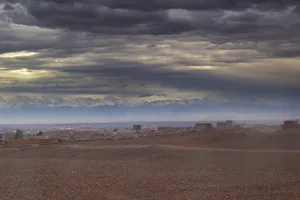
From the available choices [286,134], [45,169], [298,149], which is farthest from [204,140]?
[45,169]

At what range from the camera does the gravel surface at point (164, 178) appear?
21469 mm

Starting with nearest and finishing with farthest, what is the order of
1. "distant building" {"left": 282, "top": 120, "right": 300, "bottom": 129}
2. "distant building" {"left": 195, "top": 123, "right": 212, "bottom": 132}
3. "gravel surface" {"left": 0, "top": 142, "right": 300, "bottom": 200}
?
"gravel surface" {"left": 0, "top": 142, "right": 300, "bottom": 200} < "distant building" {"left": 282, "top": 120, "right": 300, "bottom": 129} < "distant building" {"left": 195, "top": 123, "right": 212, "bottom": 132}

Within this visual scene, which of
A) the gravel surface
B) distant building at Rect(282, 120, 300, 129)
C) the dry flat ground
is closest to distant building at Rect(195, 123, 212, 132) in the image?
distant building at Rect(282, 120, 300, 129)

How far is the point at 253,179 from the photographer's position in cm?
2462

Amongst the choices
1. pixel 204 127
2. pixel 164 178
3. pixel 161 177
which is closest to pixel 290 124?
pixel 204 127

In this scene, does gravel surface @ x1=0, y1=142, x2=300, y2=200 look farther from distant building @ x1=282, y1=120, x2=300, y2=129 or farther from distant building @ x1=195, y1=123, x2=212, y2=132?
distant building @ x1=195, y1=123, x2=212, y2=132

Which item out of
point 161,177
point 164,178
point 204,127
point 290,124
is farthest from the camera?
point 204,127

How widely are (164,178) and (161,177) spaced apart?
1.40 ft

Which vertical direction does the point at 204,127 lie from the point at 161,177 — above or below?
above

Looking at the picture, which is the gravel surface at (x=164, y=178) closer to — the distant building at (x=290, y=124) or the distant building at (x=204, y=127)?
the distant building at (x=290, y=124)

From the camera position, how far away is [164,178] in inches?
1003

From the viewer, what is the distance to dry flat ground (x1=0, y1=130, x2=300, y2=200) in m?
21.5

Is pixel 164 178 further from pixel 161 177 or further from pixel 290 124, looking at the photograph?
pixel 290 124

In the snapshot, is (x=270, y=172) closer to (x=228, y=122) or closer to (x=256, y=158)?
(x=256, y=158)
